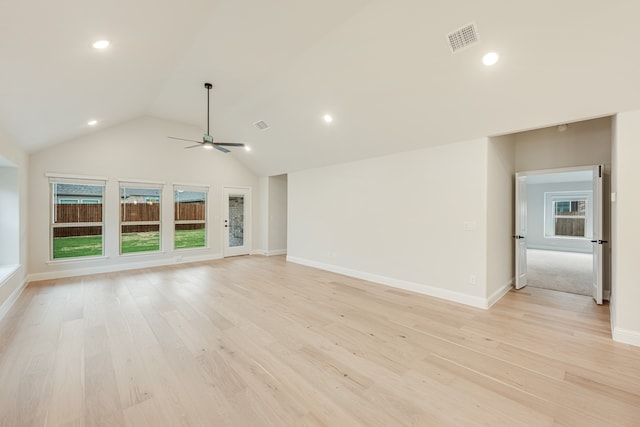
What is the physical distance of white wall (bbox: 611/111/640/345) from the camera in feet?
8.96

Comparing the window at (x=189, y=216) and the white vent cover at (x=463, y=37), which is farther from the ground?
the white vent cover at (x=463, y=37)

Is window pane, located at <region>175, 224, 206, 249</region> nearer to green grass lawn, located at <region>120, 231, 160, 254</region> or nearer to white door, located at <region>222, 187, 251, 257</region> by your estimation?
green grass lawn, located at <region>120, 231, 160, 254</region>

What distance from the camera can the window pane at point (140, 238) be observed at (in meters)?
6.18

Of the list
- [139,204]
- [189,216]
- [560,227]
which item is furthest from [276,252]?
[560,227]

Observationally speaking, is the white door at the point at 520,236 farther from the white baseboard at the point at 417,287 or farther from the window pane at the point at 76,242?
the window pane at the point at 76,242

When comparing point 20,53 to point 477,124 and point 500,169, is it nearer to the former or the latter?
point 477,124

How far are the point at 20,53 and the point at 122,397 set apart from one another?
113 inches

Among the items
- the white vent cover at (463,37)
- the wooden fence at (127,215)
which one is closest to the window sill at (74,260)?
the wooden fence at (127,215)

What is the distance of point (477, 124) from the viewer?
3590mm

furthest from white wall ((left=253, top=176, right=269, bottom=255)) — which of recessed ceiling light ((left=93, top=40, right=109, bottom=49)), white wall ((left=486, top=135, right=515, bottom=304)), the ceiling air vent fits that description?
white wall ((left=486, top=135, right=515, bottom=304))

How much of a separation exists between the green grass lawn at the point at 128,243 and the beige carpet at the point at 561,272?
7.89m

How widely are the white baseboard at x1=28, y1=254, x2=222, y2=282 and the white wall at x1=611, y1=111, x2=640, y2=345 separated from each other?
7.75 meters

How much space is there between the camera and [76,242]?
566 cm

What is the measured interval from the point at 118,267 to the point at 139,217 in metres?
1.21
